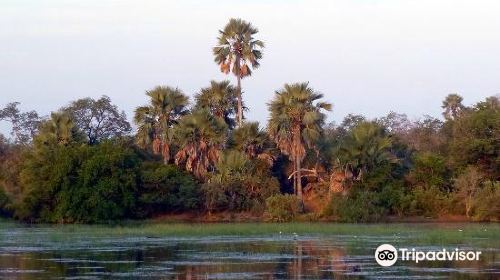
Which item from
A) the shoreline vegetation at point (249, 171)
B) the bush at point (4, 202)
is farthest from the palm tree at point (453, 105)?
the bush at point (4, 202)

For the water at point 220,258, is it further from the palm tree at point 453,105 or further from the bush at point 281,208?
the palm tree at point 453,105

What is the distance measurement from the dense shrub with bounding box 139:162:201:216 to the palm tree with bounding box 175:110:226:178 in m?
1.35

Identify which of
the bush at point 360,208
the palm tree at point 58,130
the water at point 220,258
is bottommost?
the water at point 220,258

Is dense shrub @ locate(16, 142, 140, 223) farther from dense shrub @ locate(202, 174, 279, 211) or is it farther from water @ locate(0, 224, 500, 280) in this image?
water @ locate(0, 224, 500, 280)

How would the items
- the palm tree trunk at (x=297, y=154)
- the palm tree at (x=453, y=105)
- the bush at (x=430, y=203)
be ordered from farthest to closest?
the palm tree at (x=453, y=105)
the palm tree trunk at (x=297, y=154)
the bush at (x=430, y=203)

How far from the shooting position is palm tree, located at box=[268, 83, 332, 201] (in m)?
→ 58.8

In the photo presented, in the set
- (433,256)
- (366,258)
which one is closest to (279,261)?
(366,258)

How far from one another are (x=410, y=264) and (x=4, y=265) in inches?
455

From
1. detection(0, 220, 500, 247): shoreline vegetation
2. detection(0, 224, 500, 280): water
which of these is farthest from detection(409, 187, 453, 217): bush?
detection(0, 224, 500, 280): water

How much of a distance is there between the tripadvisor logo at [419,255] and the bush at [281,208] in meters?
24.5

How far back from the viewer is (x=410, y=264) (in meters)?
27.1

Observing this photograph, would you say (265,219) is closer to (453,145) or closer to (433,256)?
(453,145)

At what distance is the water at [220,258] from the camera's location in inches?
965

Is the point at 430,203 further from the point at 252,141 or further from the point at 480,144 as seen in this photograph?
the point at 252,141
